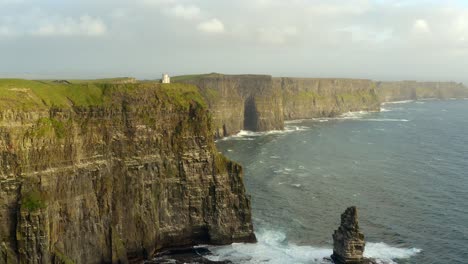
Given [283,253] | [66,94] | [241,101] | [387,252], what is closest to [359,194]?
[387,252]

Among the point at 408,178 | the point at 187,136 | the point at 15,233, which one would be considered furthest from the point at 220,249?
the point at 408,178

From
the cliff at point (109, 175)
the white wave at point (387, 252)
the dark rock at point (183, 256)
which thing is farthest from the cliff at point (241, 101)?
the white wave at point (387, 252)

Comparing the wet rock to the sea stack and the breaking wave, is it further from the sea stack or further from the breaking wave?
the breaking wave

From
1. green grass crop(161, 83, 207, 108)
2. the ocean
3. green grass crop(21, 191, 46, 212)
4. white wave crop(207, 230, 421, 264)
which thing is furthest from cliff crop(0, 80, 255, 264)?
the ocean

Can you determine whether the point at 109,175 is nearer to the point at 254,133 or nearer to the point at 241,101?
the point at 254,133

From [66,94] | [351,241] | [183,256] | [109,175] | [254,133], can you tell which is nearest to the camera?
[109,175]

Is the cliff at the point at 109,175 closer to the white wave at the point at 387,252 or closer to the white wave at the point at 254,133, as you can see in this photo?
the white wave at the point at 387,252

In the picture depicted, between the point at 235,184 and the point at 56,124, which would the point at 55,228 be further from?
the point at 235,184
